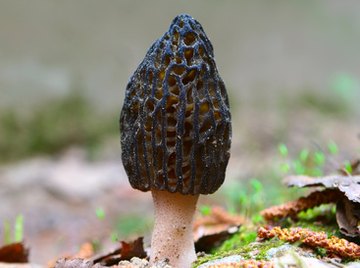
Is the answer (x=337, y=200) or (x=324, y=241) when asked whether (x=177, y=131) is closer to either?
(x=324, y=241)

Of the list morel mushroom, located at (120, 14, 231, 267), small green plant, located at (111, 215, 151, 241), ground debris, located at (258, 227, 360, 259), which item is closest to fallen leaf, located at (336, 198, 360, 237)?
ground debris, located at (258, 227, 360, 259)

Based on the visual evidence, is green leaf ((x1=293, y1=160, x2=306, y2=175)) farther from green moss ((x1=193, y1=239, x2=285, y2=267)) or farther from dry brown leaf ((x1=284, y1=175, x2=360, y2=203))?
green moss ((x1=193, y1=239, x2=285, y2=267))

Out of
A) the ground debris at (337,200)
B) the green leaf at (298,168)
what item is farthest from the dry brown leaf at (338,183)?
the green leaf at (298,168)

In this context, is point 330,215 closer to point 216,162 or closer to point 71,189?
point 216,162

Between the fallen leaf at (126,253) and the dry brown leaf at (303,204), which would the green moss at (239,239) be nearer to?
the dry brown leaf at (303,204)

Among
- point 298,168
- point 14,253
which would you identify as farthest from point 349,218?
point 14,253
